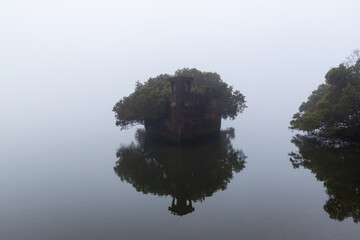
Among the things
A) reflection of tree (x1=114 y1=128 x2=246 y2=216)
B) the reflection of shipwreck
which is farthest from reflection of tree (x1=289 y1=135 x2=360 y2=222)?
the reflection of shipwreck

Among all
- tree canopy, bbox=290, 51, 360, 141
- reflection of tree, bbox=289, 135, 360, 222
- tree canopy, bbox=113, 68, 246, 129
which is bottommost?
reflection of tree, bbox=289, 135, 360, 222

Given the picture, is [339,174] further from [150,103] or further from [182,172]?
[150,103]

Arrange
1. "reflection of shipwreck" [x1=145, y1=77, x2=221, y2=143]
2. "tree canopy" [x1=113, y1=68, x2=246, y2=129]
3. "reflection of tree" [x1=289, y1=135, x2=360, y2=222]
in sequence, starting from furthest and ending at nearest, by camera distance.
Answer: "tree canopy" [x1=113, y1=68, x2=246, y2=129]
"reflection of shipwreck" [x1=145, y1=77, x2=221, y2=143]
"reflection of tree" [x1=289, y1=135, x2=360, y2=222]

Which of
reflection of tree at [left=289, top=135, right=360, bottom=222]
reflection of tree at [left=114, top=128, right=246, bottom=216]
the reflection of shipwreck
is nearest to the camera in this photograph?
reflection of tree at [left=289, top=135, right=360, bottom=222]

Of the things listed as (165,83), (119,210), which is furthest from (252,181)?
(165,83)

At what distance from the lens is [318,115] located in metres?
19.2

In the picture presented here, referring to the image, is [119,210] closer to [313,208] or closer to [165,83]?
[313,208]

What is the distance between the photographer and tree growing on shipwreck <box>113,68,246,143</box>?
2289cm

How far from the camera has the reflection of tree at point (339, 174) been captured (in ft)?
26.4

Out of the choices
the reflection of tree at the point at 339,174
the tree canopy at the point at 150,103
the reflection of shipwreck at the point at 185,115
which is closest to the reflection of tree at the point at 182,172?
the reflection of shipwreck at the point at 185,115

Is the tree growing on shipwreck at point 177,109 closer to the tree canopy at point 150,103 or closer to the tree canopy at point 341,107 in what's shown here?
the tree canopy at point 150,103

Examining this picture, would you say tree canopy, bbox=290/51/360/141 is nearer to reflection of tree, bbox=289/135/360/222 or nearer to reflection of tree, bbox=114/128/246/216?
reflection of tree, bbox=289/135/360/222

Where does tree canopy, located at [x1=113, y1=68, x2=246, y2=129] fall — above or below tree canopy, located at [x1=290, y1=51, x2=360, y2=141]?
above

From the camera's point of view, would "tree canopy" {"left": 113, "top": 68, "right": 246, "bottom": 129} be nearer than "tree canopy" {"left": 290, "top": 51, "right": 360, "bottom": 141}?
No
